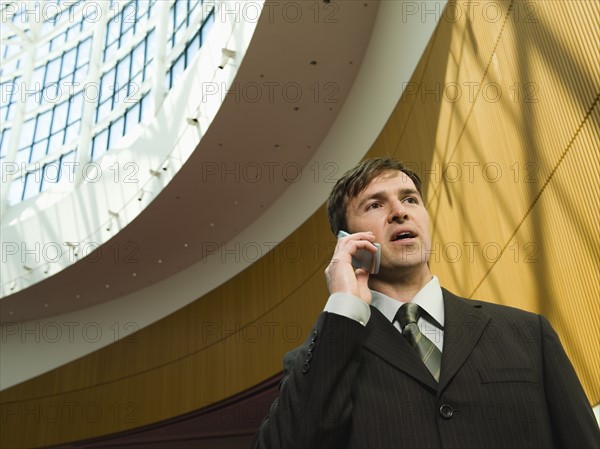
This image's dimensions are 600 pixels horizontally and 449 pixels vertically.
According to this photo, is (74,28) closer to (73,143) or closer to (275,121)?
(73,143)

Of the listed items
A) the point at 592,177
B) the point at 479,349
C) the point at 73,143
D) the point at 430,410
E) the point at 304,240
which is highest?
the point at 73,143

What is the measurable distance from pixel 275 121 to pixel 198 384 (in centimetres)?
855

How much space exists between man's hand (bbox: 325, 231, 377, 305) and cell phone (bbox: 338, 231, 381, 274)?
0.02 m

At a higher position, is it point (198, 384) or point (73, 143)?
point (73, 143)

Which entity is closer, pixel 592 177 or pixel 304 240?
pixel 592 177

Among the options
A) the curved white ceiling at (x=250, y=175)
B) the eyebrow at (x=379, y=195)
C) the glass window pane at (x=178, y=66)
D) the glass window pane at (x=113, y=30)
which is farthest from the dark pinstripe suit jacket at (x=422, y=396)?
the glass window pane at (x=113, y=30)

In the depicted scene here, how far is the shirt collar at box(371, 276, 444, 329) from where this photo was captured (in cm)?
217

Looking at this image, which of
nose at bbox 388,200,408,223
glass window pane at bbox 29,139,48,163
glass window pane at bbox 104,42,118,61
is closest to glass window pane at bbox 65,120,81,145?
glass window pane at bbox 29,139,48,163

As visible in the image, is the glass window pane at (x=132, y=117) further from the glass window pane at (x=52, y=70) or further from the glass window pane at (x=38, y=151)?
the glass window pane at (x=52, y=70)

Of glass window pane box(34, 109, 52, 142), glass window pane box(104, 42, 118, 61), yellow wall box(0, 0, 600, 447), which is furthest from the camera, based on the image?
glass window pane box(34, 109, 52, 142)

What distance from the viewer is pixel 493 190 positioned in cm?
796

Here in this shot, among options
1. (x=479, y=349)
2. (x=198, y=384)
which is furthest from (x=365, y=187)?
(x=198, y=384)

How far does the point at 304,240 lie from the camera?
53.9ft

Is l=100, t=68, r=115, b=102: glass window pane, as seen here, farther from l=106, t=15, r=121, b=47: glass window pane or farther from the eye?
the eye
